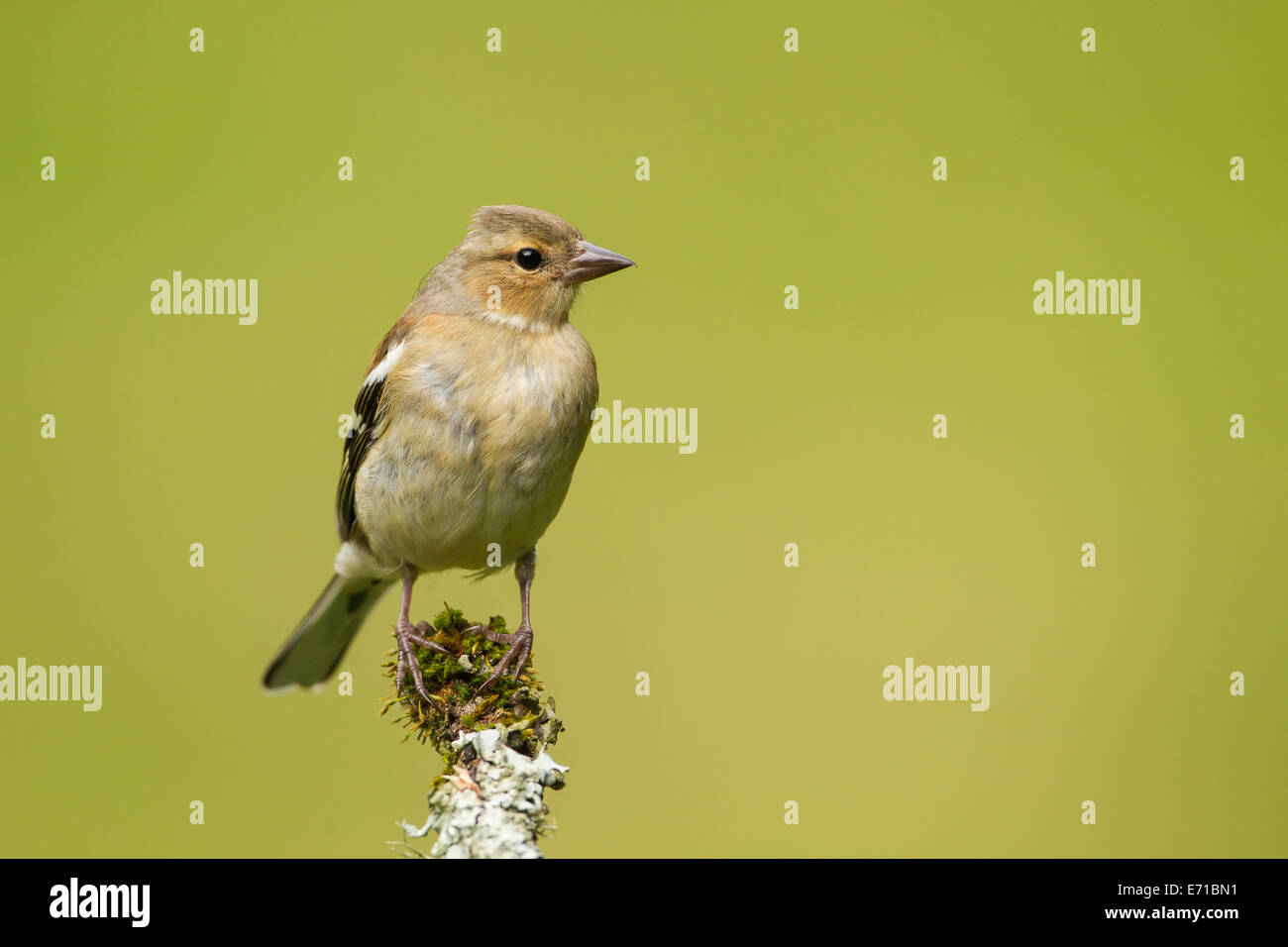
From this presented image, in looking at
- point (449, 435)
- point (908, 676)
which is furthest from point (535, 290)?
point (908, 676)

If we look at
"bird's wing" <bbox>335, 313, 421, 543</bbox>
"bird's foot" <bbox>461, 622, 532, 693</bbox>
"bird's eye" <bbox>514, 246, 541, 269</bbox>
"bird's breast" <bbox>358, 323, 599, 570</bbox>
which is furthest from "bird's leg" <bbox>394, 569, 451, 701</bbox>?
"bird's eye" <bbox>514, 246, 541, 269</bbox>

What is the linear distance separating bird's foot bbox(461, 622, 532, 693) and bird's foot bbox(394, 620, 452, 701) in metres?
0.14

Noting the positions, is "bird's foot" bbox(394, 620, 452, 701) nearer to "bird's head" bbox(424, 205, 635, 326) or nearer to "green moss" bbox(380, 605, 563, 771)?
"green moss" bbox(380, 605, 563, 771)

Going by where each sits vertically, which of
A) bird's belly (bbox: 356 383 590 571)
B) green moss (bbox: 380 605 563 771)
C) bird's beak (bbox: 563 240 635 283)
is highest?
bird's beak (bbox: 563 240 635 283)

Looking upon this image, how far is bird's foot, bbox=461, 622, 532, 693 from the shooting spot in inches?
144

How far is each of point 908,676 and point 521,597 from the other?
12.4ft

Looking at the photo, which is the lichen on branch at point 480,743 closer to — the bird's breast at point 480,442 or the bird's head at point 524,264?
the bird's breast at point 480,442

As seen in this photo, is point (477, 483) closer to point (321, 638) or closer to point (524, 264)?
point (524, 264)

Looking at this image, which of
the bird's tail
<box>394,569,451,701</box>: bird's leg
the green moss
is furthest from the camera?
the bird's tail

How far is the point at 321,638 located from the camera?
539 centimetres

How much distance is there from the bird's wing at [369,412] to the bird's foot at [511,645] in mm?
1138

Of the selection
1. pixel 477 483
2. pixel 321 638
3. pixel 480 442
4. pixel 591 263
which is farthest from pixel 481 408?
pixel 321 638

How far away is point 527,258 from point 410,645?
1.67 m

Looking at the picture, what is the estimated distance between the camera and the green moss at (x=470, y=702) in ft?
11.3
